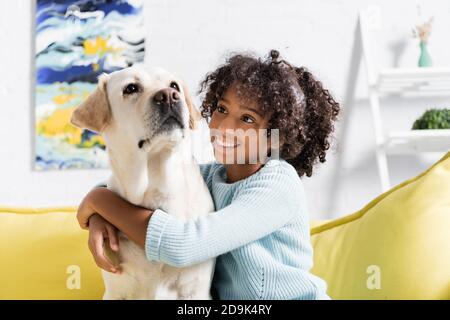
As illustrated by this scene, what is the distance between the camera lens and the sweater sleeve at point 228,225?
101cm

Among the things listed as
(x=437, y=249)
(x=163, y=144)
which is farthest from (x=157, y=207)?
(x=437, y=249)

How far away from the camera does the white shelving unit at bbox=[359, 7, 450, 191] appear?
7.50 feet

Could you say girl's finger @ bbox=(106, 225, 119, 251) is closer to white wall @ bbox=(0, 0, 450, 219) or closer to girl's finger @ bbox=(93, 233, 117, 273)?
girl's finger @ bbox=(93, 233, 117, 273)

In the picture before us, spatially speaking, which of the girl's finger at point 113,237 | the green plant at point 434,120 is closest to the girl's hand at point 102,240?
the girl's finger at point 113,237

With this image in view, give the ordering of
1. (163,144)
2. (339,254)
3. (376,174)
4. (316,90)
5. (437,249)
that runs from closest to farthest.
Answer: (163,144) < (437,249) < (316,90) < (339,254) < (376,174)

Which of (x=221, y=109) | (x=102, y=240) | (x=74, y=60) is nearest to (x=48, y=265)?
(x=102, y=240)

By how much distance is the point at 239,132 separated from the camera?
47.1 inches

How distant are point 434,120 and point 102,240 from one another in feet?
5.35

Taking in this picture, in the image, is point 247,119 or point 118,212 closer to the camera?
point 118,212

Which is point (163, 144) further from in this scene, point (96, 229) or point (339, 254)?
point (339, 254)

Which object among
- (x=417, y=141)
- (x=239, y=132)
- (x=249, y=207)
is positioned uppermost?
(x=239, y=132)

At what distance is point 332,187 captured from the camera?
101 inches

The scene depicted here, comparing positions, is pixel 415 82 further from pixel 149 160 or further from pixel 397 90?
pixel 149 160

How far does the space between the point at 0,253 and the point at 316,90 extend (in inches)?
38.5
